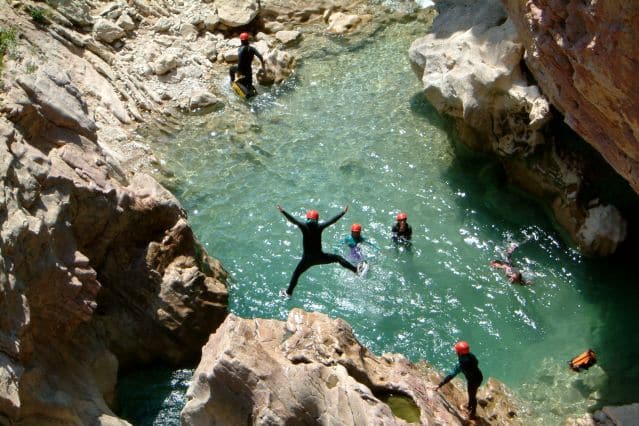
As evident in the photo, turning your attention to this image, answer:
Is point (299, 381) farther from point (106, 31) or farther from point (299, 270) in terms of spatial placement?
point (106, 31)

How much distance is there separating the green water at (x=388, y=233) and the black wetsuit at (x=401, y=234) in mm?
220

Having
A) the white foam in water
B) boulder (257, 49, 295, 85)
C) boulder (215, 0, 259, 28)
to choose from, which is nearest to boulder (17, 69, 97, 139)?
boulder (257, 49, 295, 85)

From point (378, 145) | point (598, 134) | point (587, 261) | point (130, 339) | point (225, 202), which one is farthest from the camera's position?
point (378, 145)

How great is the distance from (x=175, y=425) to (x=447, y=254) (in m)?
6.22

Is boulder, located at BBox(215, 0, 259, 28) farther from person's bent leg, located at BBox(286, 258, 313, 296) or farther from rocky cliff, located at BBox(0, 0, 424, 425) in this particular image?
person's bent leg, located at BBox(286, 258, 313, 296)

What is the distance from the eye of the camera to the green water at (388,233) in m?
13.0

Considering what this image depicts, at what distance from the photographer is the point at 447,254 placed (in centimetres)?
1466

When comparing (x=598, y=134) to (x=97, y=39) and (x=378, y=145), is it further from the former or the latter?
(x=97, y=39)

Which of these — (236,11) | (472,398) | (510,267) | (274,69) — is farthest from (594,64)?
(236,11)

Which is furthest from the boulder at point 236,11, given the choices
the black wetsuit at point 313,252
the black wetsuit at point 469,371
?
the black wetsuit at point 469,371

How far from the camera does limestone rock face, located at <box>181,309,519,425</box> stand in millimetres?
9164

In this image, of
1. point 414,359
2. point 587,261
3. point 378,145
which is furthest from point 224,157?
point 587,261

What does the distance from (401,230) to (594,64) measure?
5668mm

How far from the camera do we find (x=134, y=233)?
12461 millimetres
